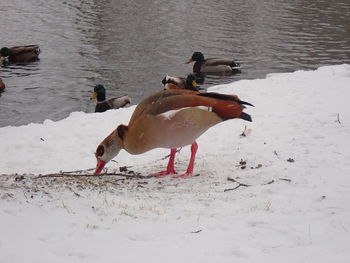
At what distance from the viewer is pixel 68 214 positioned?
191 inches

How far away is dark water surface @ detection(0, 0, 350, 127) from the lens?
59.3 feet

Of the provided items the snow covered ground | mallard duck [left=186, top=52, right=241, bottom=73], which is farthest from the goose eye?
mallard duck [left=186, top=52, right=241, bottom=73]

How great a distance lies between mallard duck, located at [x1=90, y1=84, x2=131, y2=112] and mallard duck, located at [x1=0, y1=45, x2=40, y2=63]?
5.73m

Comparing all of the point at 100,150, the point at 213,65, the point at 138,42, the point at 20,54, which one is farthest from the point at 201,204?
the point at 138,42

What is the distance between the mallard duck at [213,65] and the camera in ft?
68.4

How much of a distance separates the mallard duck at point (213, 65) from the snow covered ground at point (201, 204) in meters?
10.7

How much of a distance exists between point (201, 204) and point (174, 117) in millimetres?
1708

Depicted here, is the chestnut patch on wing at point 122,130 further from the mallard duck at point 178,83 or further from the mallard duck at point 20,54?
the mallard duck at point 20,54

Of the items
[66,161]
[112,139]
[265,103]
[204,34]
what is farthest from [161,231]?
[204,34]

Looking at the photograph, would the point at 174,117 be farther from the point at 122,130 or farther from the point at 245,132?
the point at 245,132

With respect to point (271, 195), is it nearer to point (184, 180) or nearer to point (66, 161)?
point (184, 180)

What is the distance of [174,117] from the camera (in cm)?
693

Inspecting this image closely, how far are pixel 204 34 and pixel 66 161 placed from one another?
18.3 meters

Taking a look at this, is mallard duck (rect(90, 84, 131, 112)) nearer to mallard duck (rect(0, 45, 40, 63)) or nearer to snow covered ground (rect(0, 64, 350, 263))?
snow covered ground (rect(0, 64, 350, 263))
